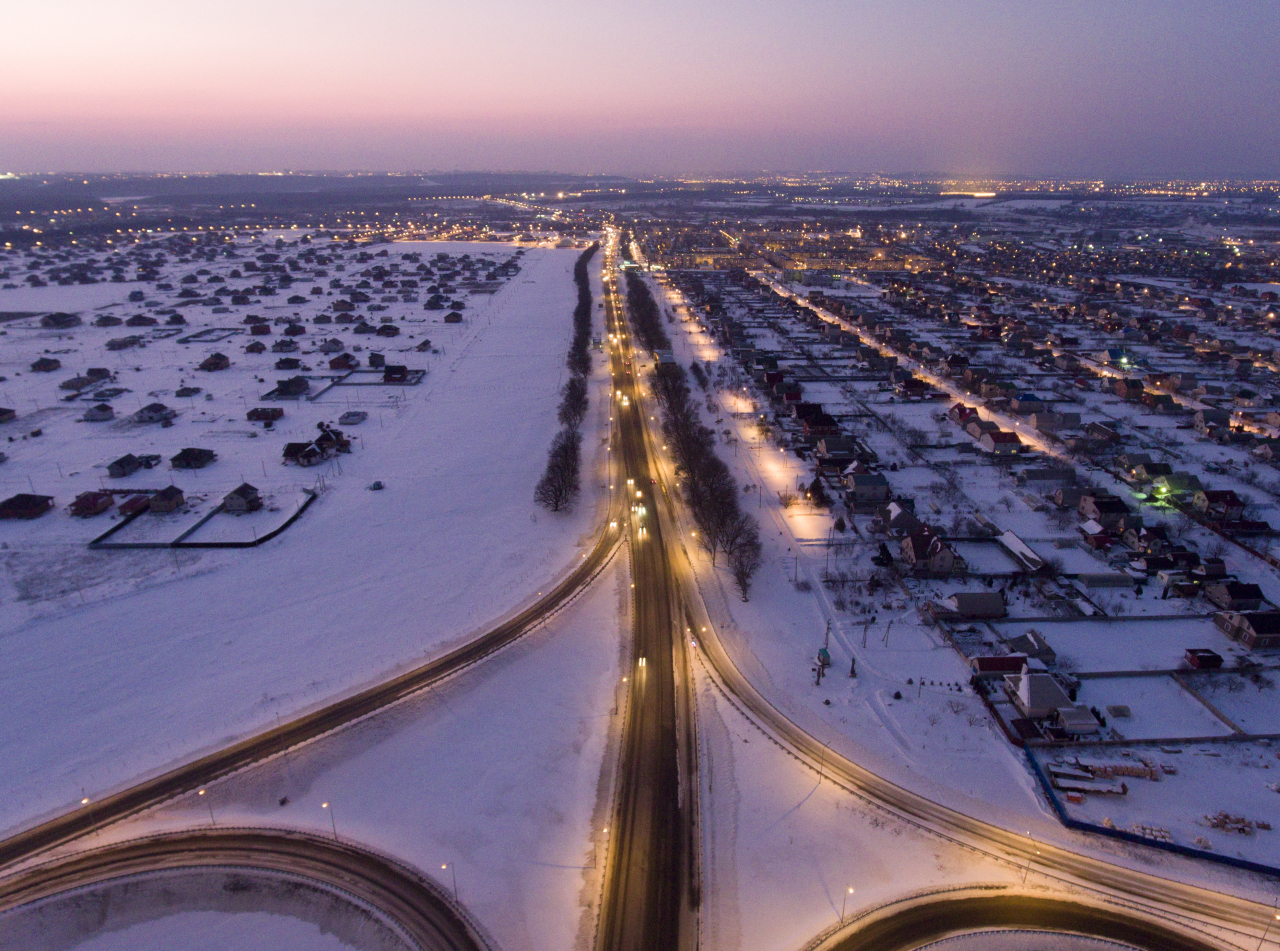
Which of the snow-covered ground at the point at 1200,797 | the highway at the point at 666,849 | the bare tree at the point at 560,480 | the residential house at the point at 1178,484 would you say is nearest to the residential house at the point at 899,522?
the highway at the point at 666,849

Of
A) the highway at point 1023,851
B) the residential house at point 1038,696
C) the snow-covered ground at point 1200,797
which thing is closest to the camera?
the highway at point 1023,851

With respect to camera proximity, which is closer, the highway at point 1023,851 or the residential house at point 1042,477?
the highway at point 1023,851

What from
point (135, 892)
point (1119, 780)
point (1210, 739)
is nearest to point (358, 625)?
point (135, 892)

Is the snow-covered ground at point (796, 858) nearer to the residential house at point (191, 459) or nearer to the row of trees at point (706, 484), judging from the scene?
the row of trees at point (706, 484)

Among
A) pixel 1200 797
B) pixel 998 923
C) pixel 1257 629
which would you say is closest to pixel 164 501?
pixel 998 923

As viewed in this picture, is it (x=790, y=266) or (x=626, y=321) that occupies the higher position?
Result: (x=790, y=266)

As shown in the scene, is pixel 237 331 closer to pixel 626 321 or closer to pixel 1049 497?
pixel 626 321
